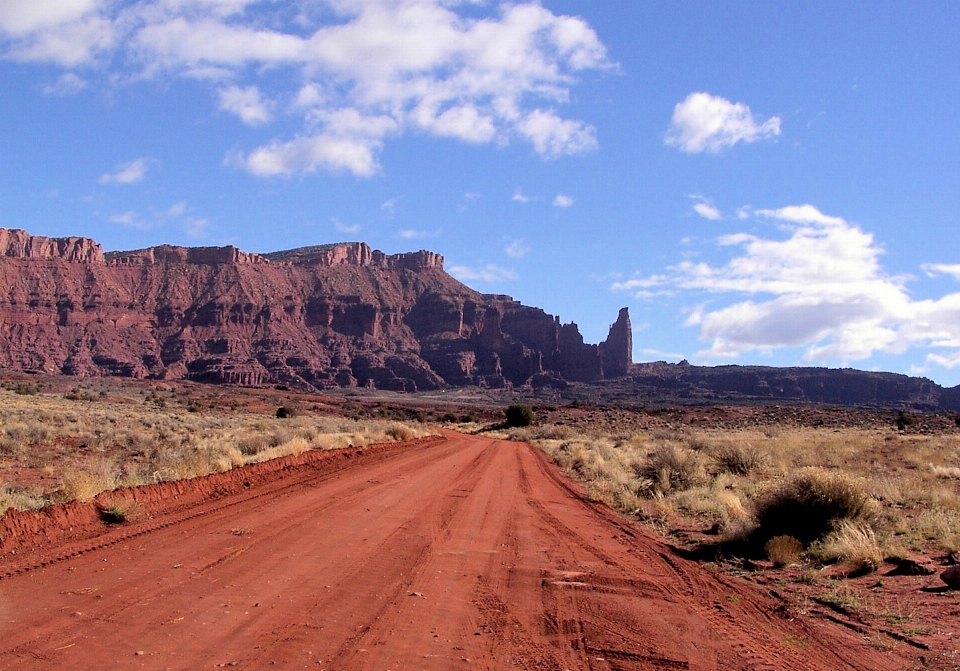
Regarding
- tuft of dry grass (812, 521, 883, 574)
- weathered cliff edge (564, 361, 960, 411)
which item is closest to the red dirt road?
tuft of dry grass (812, 521, 883, 574)

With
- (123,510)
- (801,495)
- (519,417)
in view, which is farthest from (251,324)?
(801,495)

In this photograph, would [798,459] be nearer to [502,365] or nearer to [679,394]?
[679,394]

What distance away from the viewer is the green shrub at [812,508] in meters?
11.2

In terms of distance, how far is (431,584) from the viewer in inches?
302


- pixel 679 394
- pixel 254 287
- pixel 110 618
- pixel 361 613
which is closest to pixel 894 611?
pixel 361 613

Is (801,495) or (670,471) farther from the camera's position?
(670,471)

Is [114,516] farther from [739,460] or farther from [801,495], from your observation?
[739,460]

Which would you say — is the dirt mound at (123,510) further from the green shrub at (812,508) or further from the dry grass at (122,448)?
the green shrub at (812,508)

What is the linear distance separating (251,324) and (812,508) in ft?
533

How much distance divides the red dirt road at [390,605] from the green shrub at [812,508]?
2061 millimetres

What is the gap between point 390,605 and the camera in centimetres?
675

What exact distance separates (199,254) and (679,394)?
11432 cm

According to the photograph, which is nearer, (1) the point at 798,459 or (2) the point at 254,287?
(1) the point at 798,459

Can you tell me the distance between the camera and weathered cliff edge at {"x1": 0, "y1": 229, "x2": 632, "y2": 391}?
14638cm
